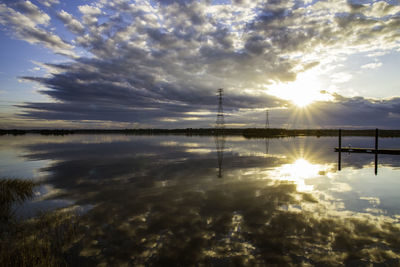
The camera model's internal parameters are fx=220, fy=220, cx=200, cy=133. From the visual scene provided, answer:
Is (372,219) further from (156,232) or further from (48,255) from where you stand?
(48,255)

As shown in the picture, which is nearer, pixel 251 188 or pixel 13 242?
pixel 13 242

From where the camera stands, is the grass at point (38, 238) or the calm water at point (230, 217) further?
the calm water at point (230, 217)

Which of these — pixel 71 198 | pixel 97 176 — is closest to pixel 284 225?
pixel 71 198

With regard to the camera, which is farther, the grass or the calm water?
the calm water

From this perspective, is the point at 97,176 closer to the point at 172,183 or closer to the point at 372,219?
the point at 172,183

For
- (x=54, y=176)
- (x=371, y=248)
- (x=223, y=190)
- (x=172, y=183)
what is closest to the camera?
(x=371, y=248)

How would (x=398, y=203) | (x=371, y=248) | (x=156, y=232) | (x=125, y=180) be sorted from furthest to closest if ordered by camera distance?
1. (x=125, y=180)
2. (x=398, y=203)
3. (x=156, y=232)
4. (x=371, y=248)

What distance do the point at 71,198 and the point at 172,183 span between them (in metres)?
6.63

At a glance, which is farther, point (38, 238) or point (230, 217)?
point (230, 217)

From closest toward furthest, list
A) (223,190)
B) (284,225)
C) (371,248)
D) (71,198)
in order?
1. (371,248)
2. (284,225)
3. (71,198)
4. (223,190)

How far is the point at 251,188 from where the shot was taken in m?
15.1

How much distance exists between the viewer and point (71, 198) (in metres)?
13.0

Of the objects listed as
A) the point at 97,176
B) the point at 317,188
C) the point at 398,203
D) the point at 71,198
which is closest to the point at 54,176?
the point at 97,176

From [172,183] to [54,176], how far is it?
11.0 metres
